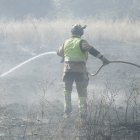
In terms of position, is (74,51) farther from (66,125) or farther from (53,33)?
(53,33)

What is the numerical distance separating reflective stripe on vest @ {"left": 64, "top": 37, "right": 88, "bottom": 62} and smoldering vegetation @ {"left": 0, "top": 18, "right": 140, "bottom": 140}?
2.23ft

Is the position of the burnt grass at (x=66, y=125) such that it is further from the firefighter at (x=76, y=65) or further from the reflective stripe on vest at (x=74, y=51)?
the reflective stripe on vest at (x=74, y=51)

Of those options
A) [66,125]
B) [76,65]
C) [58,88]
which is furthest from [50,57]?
[66,125]

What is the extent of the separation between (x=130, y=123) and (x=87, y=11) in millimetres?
31966

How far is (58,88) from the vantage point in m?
11.7

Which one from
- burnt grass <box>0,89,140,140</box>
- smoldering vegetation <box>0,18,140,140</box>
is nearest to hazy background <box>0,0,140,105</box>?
smoldering vegetation <box>0,18,140,140</box>

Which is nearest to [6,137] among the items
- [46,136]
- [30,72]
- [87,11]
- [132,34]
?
[46,136]

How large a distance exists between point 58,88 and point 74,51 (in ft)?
10.6

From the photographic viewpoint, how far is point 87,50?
27.7 ft

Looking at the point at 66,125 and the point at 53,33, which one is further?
the point at 53,33

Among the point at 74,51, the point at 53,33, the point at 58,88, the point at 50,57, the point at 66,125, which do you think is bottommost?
the point at 66,125

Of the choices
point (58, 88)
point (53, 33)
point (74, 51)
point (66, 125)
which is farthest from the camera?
point (53, 33)

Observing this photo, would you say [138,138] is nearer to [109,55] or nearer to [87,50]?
[87,50]

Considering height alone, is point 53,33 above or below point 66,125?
above
